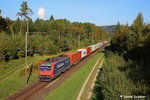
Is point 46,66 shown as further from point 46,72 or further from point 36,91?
point 36,91

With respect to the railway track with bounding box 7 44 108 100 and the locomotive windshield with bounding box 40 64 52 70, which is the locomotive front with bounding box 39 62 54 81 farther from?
the railway track with bounding box 7 44 108 100

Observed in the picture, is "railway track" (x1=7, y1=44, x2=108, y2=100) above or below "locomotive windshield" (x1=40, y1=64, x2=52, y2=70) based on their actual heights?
below

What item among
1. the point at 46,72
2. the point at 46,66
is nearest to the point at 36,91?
the point at 46,72

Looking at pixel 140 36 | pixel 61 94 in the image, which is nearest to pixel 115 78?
pixel 61 94

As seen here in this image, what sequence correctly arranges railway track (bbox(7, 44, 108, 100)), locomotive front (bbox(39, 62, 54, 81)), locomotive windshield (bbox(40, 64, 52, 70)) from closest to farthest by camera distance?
railway track (bbox(7, 44, 108, 100)) → locomotive front (bbox(39, 62, 54, 81)) → locomotive windshield (bbox(40, 64, 52, 70))

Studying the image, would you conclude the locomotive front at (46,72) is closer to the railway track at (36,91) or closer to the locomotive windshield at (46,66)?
the locomotive windshield at (46,66)

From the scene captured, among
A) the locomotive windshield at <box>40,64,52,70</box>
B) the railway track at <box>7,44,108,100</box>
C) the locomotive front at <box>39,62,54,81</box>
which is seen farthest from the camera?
Result: the locomotive windshield at <box>40,64,52,70</box>

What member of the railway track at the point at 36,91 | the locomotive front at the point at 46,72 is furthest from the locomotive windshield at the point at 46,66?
the railway track at the point at 36,91

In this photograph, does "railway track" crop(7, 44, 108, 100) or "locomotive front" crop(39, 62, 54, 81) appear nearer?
"railway track" crop(7, 44, 108, 100)

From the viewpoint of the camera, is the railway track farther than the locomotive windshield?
No

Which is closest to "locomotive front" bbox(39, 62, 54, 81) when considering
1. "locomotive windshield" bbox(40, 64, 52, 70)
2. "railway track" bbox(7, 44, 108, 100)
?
"locomotive windshield" bbox(40, 64, 52, 70)

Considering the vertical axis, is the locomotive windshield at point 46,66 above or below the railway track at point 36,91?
above

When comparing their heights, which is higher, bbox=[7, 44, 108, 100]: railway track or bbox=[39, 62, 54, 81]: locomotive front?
bbox=[39, 62, 54, 81]: locomotive front

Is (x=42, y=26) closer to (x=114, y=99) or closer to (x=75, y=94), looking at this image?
(x=75, y=94)
